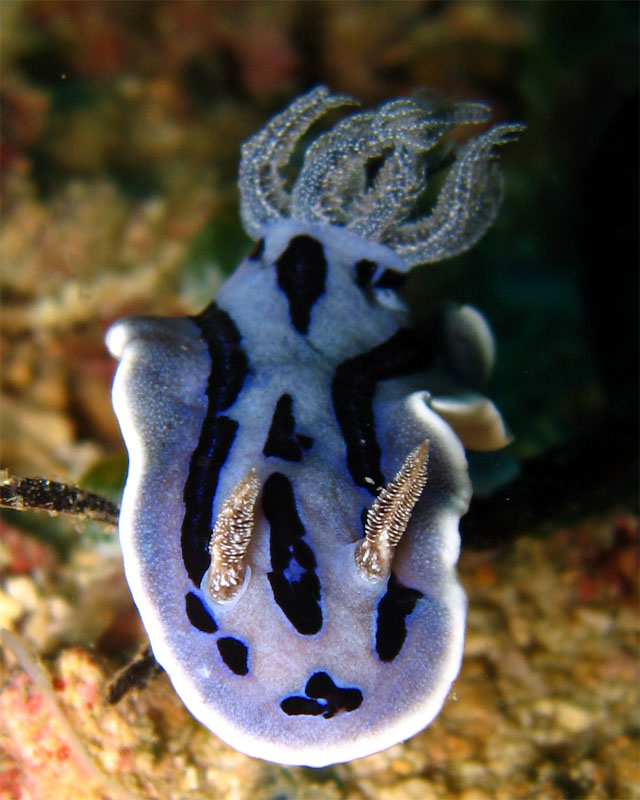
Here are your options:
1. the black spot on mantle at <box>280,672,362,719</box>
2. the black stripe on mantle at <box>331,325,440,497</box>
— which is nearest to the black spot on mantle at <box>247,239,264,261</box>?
the black stripe on mantle at <box>331,325,440,497</box>

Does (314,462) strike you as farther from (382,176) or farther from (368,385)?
(382,176)

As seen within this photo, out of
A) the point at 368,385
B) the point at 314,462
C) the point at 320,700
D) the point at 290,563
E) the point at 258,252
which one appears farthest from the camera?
the point at 258,252

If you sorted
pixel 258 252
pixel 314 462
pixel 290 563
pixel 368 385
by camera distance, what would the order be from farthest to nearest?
pixel 258 252 < pixel 368 385 < pixel 314 462 < pixel 290 563

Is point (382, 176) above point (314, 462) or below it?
above

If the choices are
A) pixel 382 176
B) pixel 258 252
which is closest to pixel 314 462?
pixel 258 252

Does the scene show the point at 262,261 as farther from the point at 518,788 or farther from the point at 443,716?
the point at 518,788

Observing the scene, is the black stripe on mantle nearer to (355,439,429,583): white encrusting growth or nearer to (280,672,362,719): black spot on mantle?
(355,439,429,583): white encrusting growth

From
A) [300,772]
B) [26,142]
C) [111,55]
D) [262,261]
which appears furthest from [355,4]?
[300,772]
